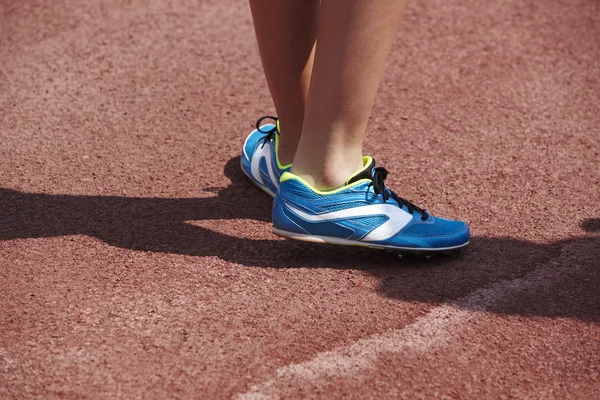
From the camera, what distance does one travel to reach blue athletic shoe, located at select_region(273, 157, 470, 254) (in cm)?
247

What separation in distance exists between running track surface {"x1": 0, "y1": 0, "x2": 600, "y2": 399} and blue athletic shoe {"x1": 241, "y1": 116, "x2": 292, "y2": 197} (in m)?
0.08

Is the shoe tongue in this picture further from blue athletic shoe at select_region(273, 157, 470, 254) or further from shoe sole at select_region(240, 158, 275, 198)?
shoe sole at select_region(240, 158, 275, 198)

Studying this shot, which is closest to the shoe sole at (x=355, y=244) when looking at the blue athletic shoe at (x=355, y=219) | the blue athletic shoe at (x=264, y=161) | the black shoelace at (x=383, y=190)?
the blue athletic shoe at (x=355, y=219)

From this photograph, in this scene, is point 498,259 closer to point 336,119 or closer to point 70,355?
point 336,119

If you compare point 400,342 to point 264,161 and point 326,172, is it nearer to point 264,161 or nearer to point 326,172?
point 326,172

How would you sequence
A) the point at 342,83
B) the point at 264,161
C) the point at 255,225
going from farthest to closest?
the point at 264,161 → the point at 255,225 → the point at 342,83

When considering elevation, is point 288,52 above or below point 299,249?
above

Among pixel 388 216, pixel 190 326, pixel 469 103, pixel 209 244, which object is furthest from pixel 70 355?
pixel 469 103

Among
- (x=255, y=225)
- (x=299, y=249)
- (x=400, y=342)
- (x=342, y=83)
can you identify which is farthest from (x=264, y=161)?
(x=400, y=342)

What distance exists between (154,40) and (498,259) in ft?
8.17

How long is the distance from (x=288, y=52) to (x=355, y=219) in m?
0.64

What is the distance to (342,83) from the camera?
93.4 inches

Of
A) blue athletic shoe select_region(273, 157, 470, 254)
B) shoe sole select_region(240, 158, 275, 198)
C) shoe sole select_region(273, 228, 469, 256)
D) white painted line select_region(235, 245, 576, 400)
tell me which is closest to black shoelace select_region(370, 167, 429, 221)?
blue athletic shoe select_region(273, 157, 470, 254)

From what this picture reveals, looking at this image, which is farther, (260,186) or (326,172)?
(260,186)
